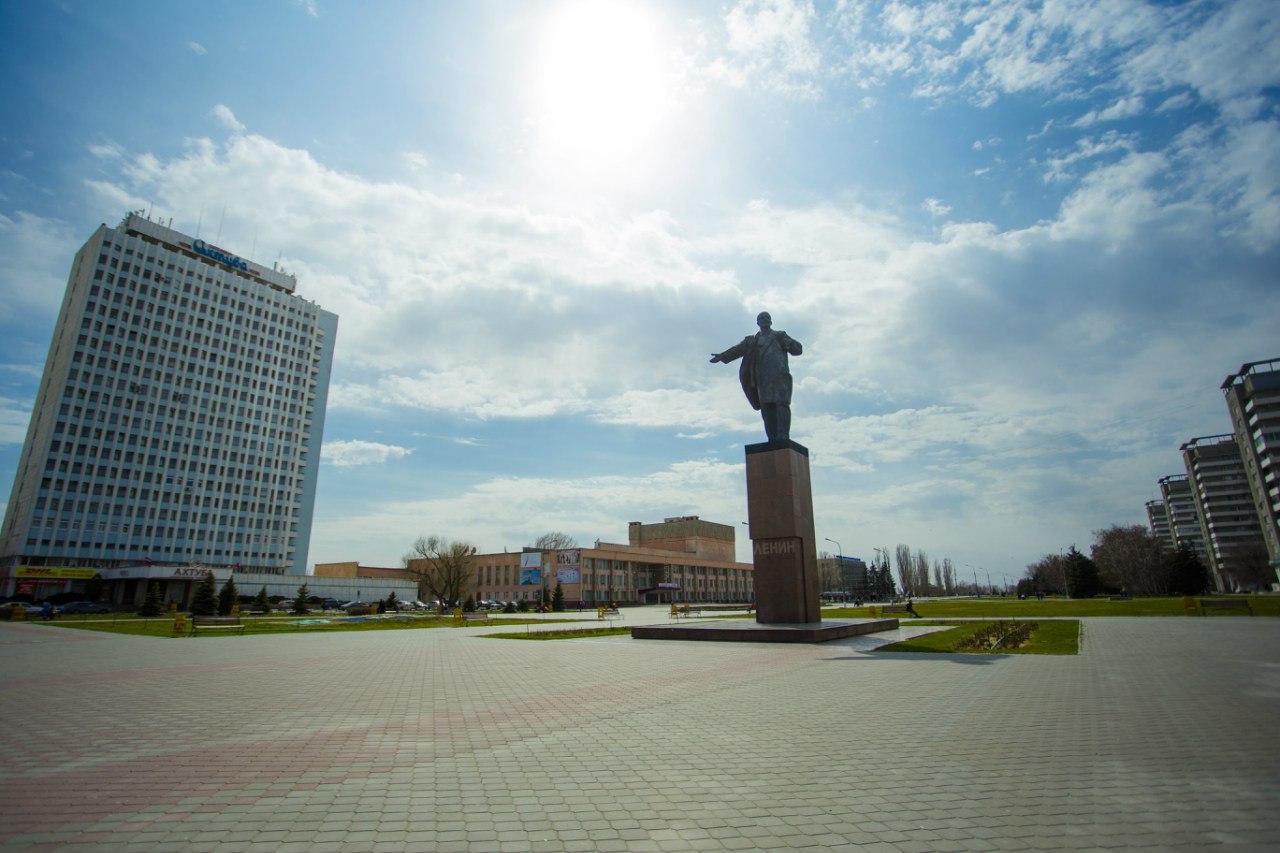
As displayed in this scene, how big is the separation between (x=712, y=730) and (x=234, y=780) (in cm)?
434

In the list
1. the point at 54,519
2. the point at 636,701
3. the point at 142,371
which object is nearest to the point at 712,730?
the point at 636,701

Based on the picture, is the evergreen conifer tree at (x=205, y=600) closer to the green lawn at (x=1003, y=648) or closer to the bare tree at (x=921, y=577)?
the green lawn at (x=1003, y=648)

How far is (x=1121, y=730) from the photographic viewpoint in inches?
262

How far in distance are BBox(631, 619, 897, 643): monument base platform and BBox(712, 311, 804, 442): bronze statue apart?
639cm

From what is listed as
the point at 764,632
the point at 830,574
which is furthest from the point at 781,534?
the point at 830,574

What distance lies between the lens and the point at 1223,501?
356 ft

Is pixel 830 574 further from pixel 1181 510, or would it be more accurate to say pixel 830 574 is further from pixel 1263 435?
pixel 1181 510

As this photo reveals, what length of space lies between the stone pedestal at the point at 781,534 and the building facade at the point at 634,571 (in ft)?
178

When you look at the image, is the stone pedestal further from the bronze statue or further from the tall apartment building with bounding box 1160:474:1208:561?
the tall apartment building with bounding box 1160:474:1208:561

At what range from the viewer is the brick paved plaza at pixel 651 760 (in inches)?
152

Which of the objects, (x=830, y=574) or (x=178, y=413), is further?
(x=830, y=574)

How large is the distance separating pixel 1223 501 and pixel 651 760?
471ft

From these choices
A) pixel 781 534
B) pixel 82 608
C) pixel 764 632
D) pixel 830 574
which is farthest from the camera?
pixel 830 574

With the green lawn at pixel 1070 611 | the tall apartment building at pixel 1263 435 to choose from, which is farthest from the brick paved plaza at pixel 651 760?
the tall apartment building at pixel 1263 435
